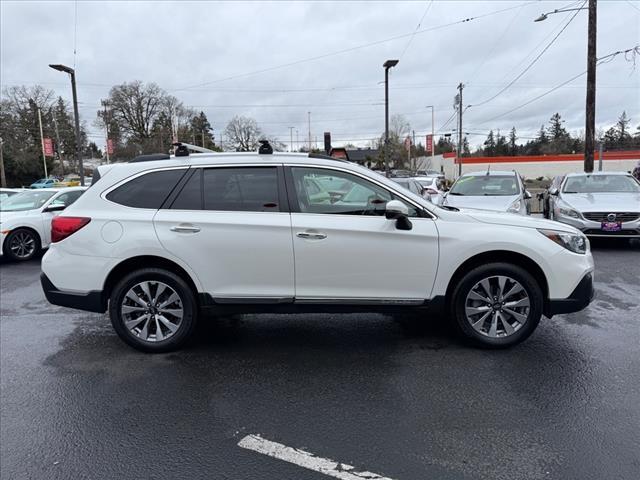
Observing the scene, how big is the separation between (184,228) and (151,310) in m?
0.84

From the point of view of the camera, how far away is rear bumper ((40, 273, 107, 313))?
169 inches

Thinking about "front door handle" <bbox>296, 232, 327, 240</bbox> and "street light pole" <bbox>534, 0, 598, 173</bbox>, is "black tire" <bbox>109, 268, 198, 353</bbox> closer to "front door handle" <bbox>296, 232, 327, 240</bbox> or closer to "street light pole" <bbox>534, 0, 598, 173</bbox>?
"front door handle" <bbox>296, 232, 327, 240</bbox>

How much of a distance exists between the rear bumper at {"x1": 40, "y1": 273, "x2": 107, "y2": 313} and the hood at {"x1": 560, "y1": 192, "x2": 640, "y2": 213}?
8451mm

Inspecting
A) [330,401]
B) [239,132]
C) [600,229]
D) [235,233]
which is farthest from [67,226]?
[239,132]

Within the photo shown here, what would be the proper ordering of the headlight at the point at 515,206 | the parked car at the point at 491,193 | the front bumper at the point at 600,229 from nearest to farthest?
the front bumper at the point at 600,229 → the headlight at the point at 515,206 → the parked car at the point at 491,193

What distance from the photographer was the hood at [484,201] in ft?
30.9

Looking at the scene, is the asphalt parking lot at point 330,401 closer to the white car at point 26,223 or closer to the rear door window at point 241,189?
Answer: the rear door window at point 241,189

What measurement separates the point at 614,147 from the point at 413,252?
101 meters

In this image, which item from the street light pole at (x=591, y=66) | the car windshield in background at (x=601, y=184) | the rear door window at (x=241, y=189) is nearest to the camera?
the rear door window at (x=241, y=189)

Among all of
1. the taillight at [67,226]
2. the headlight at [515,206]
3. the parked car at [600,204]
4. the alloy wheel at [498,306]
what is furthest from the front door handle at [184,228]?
the parked car at [600,204]

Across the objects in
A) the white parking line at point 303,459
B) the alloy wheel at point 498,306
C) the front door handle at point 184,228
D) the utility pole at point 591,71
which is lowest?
the white parking line at point 303,459

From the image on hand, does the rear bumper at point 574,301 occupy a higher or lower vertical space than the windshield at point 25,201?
lower

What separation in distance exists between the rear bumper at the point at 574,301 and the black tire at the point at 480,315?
4.0 inches

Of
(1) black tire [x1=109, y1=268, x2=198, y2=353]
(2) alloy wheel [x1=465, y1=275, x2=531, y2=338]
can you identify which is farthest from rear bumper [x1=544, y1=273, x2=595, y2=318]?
(1) black tire [x1=109, y1=268, x2=198, y2=353]
